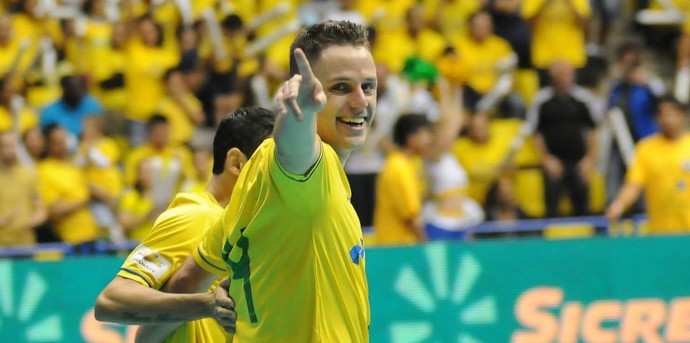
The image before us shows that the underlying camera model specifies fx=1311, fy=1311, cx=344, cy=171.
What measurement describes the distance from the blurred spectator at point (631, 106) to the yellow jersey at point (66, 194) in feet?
16.3

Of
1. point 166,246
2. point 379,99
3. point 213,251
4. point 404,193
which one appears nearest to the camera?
point 213,251

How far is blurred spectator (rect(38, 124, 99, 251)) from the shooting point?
11625mm

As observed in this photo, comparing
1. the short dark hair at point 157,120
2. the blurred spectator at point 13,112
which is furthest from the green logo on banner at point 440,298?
the blurred spectator at point 13,112

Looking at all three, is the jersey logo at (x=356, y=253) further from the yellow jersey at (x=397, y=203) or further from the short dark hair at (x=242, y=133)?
the yellow jersey at (x=397, y=203)

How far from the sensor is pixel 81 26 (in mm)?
14016

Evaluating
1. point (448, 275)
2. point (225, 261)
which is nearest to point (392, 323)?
point (448, 275)

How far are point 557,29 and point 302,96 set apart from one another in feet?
34.8

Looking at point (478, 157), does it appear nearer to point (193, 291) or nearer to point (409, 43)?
point (409, 43)

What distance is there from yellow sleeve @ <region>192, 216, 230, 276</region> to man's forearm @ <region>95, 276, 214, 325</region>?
5.3 inches

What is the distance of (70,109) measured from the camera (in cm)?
1286

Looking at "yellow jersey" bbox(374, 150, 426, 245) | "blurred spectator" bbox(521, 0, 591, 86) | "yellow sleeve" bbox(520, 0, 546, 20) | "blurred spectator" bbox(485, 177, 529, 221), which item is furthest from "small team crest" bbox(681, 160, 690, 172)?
"yellow sleeve" bbox(520, 0, 546, 20)

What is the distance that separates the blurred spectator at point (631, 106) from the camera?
42.1 ft

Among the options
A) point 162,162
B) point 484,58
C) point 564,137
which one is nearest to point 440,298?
point 162,162

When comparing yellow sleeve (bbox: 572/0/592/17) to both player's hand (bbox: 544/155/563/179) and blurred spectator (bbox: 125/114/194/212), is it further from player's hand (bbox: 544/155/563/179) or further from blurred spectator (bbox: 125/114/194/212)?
blurred spectator (bbox: 125/114/194/212)
